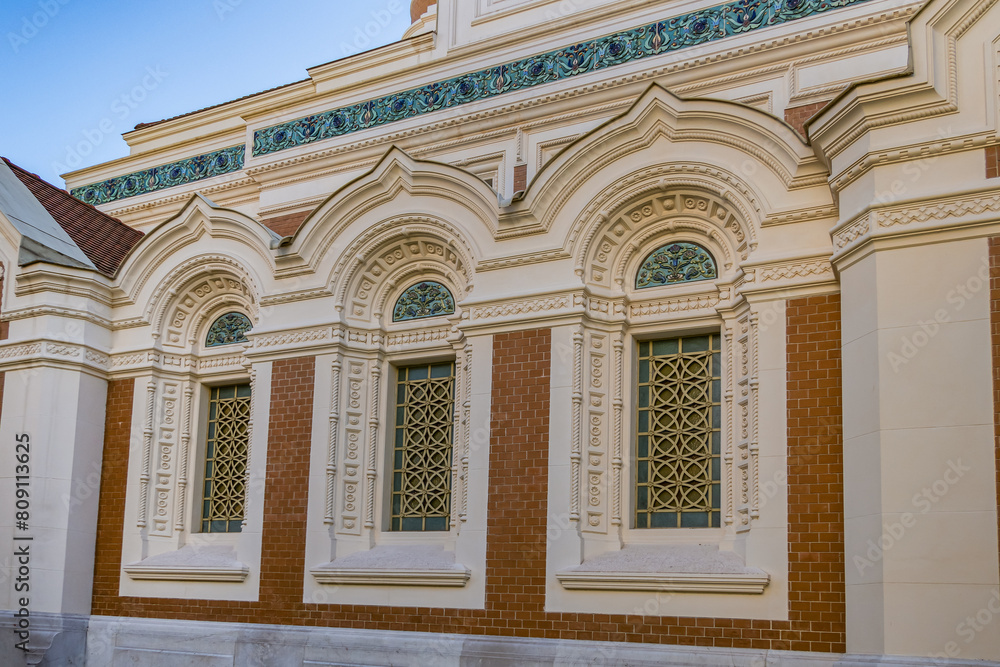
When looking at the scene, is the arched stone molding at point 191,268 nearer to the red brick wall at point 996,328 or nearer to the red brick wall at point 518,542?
the red brick wall at point 518,542

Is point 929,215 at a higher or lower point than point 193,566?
higher

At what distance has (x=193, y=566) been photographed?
11602mm

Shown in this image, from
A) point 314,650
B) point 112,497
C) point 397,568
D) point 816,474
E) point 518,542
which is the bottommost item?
point 314,650

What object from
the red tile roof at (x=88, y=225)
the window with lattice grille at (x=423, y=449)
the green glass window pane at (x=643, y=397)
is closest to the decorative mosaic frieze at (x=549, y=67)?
the red tile roof at (x=88, y=225)

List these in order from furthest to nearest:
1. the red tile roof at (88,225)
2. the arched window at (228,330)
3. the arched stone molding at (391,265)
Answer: the red tile roof at (88,225) < the arched window at (228,330) < the arched stone molding at (391,265)

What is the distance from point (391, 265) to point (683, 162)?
10.9 ft

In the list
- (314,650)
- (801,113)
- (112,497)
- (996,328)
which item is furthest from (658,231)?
(112,497)

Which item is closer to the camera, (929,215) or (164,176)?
(929,215)

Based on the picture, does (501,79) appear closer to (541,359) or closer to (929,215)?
(541,359)

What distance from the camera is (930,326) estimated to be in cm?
768

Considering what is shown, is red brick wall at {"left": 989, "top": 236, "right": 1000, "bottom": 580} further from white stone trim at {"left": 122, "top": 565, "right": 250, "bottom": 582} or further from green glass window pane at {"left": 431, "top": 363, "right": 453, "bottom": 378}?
white stone trim at {"left": 122, "top": 565, "right": 250, "bottom": 582}

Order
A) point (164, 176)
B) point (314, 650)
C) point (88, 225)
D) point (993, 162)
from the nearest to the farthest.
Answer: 1. point (993, 162)
2. point (314, 650)
3. point (88, 225)
4. point (164, 176)

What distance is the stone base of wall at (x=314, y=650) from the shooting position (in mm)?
8672

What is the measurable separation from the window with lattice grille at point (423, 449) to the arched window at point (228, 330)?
2216 mm
